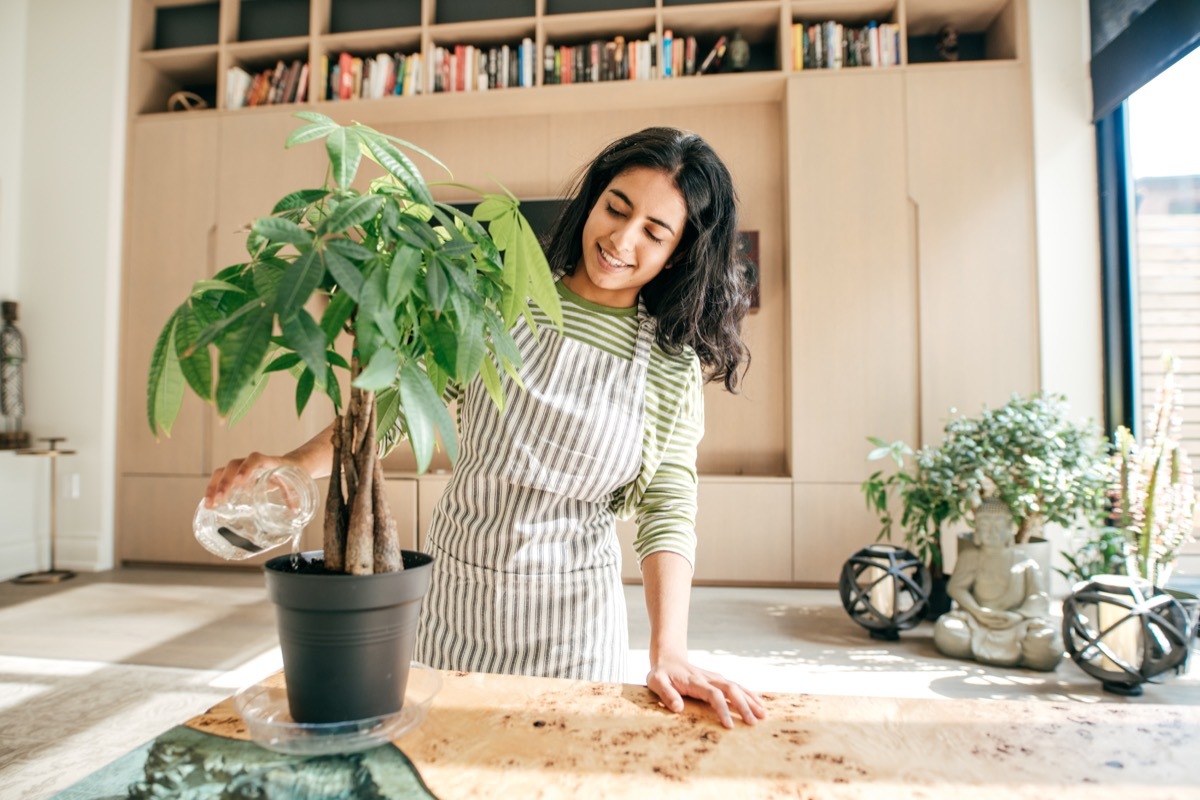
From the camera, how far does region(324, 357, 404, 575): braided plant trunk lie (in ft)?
1.89

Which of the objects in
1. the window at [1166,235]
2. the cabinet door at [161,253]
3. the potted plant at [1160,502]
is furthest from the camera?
the cabinet door at [161,253]

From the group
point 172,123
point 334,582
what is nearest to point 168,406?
point 334,582

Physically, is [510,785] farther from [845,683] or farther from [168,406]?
[845,683]

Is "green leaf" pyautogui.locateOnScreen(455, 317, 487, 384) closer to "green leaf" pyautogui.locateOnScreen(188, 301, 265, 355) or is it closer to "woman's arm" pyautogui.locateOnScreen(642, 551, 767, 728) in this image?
"green leaf" pyautogui.locateOnScreen(188, 301, 265, 355)

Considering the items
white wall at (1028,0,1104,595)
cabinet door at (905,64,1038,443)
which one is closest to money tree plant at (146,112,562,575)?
cabinet door at (905,64,1038,443)

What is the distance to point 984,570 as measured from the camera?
2.59 metres

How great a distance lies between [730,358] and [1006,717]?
0.68 m

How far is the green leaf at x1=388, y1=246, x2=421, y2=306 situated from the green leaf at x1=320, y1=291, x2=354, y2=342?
35 mm

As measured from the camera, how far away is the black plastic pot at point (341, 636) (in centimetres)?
55

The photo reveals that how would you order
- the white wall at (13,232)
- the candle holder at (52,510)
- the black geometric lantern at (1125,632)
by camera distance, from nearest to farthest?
1. the black geometric lantern at (1125,632)
2. the candle holder at (52,510)
3. the white wall at (13,232)

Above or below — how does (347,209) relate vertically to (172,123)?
below

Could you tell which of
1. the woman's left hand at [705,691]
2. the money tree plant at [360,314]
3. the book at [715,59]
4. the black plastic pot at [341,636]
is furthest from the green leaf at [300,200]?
the book at [715,59]

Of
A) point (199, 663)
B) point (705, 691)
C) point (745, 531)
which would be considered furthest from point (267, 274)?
point (745, 531)

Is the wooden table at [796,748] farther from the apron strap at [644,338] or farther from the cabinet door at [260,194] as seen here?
the cabinet door at [260,194]
